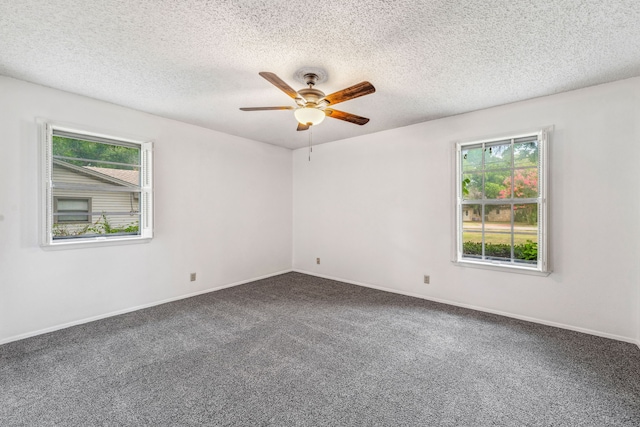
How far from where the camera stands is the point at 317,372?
2172 millimetres

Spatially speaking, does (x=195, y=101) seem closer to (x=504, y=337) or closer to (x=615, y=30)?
(x=615, y=30)

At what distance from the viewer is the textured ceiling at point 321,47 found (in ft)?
5.80

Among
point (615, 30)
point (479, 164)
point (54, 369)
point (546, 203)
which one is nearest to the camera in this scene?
point (615, 30)

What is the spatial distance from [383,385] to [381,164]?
315 cm

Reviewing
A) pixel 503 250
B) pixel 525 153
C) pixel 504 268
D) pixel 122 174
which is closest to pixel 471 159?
pixel 525 153

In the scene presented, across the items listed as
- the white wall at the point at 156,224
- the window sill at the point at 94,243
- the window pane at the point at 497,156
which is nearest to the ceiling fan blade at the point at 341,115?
the window pane at the point at 497,156

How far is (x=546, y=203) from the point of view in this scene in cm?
305

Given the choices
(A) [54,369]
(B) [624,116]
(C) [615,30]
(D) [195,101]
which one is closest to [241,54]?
(D) [195,101]

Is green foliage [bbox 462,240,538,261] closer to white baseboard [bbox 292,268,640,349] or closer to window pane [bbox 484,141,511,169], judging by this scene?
white baseboard [bbox 292,268,640,349]

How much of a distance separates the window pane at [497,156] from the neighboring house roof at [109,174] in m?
4.48

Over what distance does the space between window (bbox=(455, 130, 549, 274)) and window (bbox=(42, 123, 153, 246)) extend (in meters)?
4.10

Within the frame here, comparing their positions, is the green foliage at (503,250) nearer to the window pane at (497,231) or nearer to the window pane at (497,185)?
the window pane at (497,231)

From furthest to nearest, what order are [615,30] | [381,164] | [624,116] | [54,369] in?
[381,164], [624,116], [54,369], [615,30]

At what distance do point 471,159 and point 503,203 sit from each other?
0.69 metres
